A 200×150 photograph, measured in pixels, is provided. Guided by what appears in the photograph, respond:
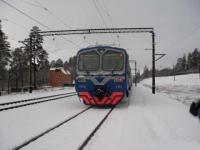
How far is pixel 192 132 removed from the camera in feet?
Answer: 17.9

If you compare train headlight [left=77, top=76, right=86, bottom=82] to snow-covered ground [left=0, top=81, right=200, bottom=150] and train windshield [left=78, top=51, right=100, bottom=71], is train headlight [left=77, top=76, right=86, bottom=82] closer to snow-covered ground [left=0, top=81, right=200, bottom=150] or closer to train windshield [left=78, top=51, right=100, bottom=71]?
train windshield [left=78, top=51, right=100, bottom=71]

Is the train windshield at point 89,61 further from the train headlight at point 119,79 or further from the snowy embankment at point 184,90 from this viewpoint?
the snowy embankment at point 184,90

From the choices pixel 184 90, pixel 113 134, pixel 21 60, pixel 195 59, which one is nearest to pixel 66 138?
pixel 113 134

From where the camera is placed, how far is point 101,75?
33.5 ft

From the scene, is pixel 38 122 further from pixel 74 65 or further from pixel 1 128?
pixel 74 65

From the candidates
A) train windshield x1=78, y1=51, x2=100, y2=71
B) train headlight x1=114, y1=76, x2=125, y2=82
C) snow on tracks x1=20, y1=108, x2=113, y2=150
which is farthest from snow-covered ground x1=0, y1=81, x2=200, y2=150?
train windshield x1=78, y1=51, x2=100, y2=71

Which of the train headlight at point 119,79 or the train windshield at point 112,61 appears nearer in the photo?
the train headlight at point 119,79

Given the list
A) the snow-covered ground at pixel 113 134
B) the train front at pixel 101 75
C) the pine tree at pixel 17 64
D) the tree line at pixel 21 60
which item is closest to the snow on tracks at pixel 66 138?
the snow-covered ground at pixel 113 134

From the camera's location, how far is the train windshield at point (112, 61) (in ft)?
34.0

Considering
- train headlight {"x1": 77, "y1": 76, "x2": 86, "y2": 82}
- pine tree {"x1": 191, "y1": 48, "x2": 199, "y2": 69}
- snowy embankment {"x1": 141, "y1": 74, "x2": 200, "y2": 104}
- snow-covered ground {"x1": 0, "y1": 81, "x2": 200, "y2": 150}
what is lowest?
snowy embankment {"x1": 141, "y1": 74, "x2": 200, "y2": 104}

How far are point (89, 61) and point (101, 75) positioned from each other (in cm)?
114

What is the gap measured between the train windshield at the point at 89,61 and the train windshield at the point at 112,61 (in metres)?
0.41

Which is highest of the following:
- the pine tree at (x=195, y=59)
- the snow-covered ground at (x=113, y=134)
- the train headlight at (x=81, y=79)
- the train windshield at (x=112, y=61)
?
the pine tree at (x=195, y=59)

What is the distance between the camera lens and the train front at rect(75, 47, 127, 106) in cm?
998
